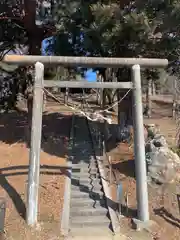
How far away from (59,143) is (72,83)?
18.0 feet

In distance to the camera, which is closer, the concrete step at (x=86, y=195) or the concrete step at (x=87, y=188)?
the concrete step at (x=86, y=195)

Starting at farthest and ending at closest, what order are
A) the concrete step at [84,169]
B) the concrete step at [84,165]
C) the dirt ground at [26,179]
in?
1. the concrete step at [84,165]
2. the concrete step at [84,169]
3. the dirt ground at [26,179]

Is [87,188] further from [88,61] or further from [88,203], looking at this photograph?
[88,61]

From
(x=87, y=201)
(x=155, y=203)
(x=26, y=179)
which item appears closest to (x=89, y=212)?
(x=87, y=201)

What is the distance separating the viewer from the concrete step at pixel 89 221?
8992 millimetres

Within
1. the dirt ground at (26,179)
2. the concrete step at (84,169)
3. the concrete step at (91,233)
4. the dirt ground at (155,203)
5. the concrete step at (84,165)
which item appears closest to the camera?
the concrete step at (91,233)

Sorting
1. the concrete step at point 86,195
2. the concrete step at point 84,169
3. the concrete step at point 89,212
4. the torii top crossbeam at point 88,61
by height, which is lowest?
the concrete step at point 89,212

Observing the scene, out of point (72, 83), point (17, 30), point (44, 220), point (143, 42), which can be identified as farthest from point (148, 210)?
point (17, 30)

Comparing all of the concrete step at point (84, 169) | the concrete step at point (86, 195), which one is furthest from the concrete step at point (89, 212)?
the concrete step at point (84, 169)

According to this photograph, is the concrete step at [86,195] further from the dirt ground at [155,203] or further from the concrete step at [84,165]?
the concrete step at [84,165]

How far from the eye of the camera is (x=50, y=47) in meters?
14.4

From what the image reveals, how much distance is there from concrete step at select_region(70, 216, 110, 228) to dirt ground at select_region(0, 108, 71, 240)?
0.42 metres

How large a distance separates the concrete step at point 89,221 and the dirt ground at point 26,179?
420 mm

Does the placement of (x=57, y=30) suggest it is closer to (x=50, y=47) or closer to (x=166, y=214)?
(x=50, y=47)
